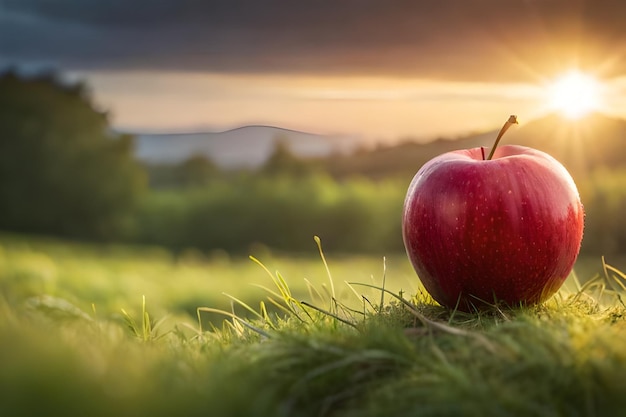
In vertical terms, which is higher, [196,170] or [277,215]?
[196,170]

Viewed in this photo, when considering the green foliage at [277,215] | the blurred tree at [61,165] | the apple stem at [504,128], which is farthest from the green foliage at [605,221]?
the blurred tree at [61,165]

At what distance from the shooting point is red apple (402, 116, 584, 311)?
3090 mm

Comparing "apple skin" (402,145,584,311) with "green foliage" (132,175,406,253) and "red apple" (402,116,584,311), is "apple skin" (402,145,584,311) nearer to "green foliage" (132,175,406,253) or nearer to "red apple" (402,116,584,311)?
"red apple" (402,116,584,311)

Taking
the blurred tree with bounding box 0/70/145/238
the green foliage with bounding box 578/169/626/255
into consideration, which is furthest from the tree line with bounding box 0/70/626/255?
the green foliage with bounding box 578/169/626/255

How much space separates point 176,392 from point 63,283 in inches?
263

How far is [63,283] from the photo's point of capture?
811 centimetres

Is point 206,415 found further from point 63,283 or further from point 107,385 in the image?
point 63,283

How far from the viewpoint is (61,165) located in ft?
67.2

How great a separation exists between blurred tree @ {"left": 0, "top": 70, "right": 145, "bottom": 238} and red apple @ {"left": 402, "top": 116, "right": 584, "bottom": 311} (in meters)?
18.4

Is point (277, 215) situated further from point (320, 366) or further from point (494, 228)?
point (320, 366)

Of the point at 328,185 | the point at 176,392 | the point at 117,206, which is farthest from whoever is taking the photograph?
the point at 117,206

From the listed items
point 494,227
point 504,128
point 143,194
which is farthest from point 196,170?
point 494,227

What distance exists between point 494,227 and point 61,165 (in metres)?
19.3

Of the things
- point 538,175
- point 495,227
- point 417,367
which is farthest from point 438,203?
point 417,367
